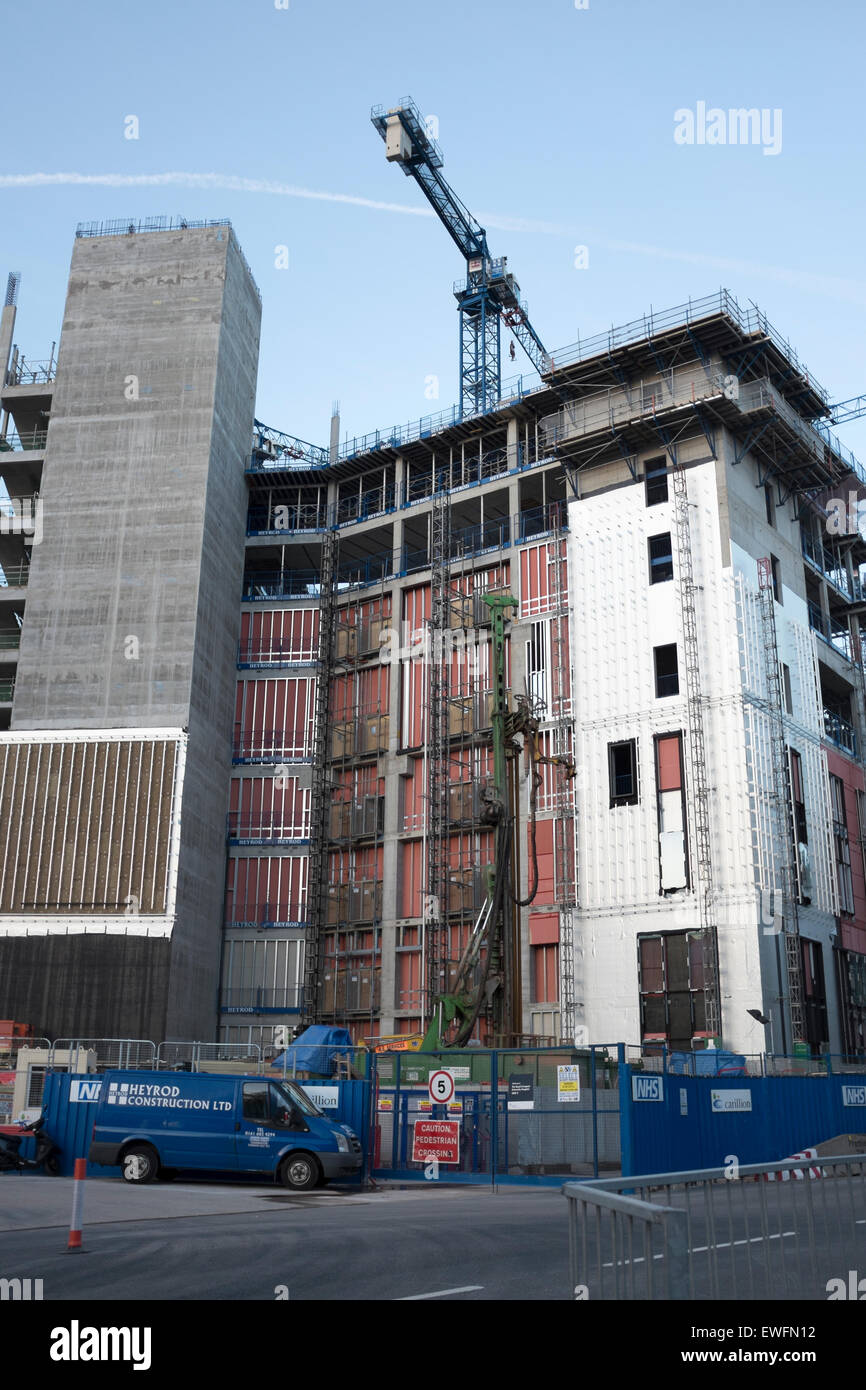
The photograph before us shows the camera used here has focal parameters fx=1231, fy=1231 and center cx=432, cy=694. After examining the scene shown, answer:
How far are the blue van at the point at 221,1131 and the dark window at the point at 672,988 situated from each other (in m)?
22.7

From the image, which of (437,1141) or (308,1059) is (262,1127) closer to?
(437,1141)

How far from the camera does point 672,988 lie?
44531 millimetres

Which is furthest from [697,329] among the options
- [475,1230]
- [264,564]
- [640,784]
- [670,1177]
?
[670,1177]

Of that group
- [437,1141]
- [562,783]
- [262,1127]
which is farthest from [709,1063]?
[562,783]

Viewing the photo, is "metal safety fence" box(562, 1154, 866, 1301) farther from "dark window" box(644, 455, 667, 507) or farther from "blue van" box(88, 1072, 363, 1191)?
"dark window" box(644, 455, 667, 507)

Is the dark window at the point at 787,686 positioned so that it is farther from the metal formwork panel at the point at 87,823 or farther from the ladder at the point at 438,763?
the metal formwork panel at the point at 87,823

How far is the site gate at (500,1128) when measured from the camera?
25.4m

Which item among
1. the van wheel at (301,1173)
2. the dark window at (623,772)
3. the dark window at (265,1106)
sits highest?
the dark window at (623,772)

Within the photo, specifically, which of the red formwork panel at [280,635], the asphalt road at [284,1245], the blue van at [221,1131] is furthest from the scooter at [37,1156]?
the red formwork panel at [280,635]

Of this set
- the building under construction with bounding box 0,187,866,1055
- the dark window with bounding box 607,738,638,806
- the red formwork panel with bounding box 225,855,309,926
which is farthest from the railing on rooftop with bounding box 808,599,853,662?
the red formwork panel with bounding box 225,855,309,926

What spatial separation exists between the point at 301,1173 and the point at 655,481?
35.3 meters

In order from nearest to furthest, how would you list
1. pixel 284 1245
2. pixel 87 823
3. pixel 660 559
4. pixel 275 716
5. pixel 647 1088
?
pixel 284 1245 < pixel 647 1088 < pixel 660 559 < pixel 87 823 < pixel 275 716

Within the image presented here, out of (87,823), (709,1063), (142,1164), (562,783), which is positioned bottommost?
(142,1164)

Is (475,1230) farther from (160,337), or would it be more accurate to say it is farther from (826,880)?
(160,337)
